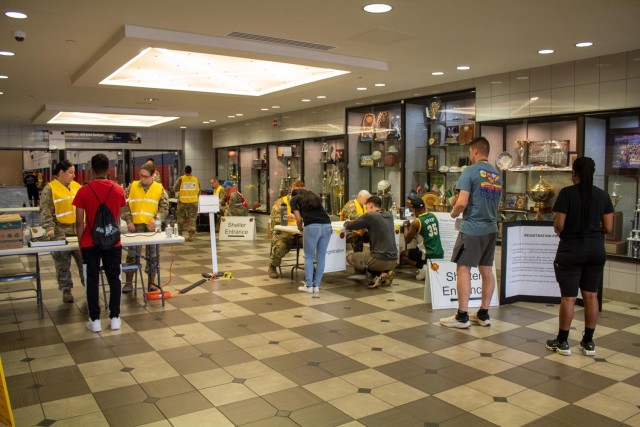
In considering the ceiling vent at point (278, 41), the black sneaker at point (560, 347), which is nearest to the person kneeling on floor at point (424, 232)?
the black sneaker at point (560, 347)

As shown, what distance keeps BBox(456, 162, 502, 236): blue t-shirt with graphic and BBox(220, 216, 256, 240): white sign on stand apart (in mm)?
7809

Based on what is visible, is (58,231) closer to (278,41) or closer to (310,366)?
(278,41)

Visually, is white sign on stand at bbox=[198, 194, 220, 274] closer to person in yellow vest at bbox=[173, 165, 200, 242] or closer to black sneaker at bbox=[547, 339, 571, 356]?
person in yellow vest at bbox=[173, 165, 200, 242]

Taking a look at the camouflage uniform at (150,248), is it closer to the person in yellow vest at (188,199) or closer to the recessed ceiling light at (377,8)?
the recessed ceiling light at (377,8)

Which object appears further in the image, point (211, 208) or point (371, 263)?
point (211, 208)

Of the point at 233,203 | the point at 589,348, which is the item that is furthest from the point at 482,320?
the point at 233,203

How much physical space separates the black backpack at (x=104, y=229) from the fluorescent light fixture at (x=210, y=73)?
10.1ft

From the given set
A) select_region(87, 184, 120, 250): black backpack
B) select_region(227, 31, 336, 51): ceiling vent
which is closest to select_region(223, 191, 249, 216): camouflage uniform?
select_region(227, 31, 336, 51): ceiling vent

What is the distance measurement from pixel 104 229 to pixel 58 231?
1806mm

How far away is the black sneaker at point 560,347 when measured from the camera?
192 inches

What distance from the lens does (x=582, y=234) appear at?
461cm

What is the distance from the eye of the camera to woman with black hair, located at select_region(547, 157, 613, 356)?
4613 millimetres

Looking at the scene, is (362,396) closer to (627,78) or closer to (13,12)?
(13,12)

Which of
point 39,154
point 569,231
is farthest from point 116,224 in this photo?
point 39,154
